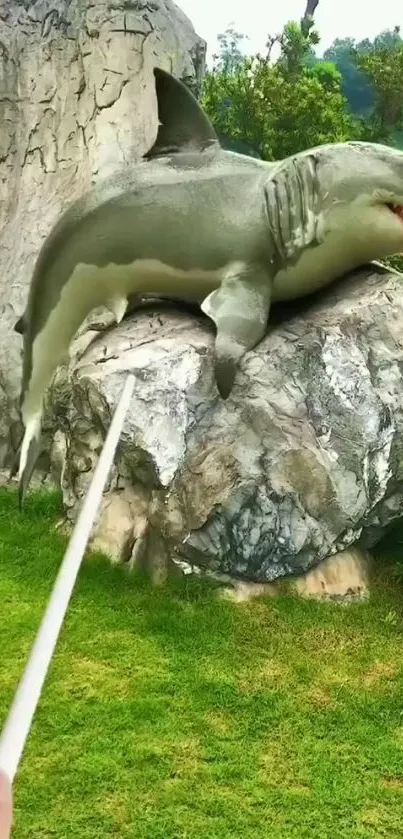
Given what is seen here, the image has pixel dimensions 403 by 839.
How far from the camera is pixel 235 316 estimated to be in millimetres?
2902

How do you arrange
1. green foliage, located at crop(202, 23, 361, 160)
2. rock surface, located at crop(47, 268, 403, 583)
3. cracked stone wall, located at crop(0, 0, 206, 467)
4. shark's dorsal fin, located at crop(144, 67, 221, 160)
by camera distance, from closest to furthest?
rock surface, located at crop(47, 268, 403, 583)
shark's dorsal fin, located at crop(144, 67, 221, 160)
cracked stone wall, located at crop(0, 0, 206, 467)
green foliage, located at crop(202, 23, 361, 160)

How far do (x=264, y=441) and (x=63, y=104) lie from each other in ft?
8.37

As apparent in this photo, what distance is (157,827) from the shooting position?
1828mm

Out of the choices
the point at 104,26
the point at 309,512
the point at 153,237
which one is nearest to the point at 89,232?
the point at 153,237

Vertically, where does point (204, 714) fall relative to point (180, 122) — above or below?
below

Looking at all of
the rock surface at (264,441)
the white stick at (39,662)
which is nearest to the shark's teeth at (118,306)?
the rock surface at (264,441)

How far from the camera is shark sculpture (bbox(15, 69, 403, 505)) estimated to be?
9.52 ft

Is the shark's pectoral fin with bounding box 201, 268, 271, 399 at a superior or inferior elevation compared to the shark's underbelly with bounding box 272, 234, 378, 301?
inferior

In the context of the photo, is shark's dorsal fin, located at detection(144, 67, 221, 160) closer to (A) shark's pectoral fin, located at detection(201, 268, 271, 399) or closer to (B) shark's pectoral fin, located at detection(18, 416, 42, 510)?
(A) shark's pectoral fin, located at detection(201, 268, 271, 399)

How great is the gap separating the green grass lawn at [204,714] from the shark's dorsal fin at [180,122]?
4.96ft

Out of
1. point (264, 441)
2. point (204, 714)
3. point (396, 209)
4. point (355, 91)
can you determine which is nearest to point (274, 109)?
point (396, 209)

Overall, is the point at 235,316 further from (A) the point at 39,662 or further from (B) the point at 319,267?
(A) the point at 39,662

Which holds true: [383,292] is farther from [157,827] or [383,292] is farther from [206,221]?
[157,827]

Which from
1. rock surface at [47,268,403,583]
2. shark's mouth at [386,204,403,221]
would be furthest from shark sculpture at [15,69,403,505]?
rock surface at [47,268,403,583]
